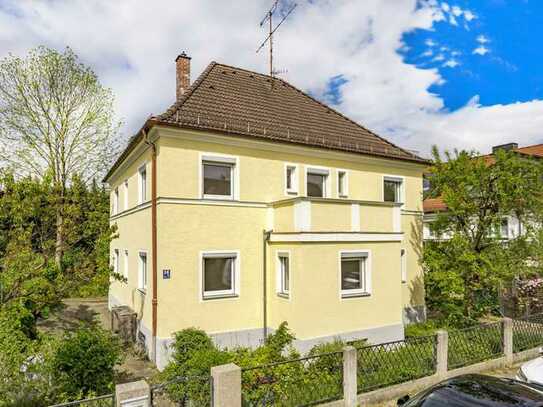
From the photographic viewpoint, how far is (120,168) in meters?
15.1

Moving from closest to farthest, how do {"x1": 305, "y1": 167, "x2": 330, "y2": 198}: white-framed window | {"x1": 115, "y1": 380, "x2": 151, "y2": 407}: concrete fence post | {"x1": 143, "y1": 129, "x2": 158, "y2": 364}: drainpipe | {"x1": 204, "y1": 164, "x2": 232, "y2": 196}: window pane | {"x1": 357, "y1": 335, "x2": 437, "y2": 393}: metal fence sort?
{"x1": 115, "y1": 380, "x2": 151, "y2": 407}: concrete fence post < {"x1": 357, "y1": 335, "x2": 437, "y2": 393}: metal fence < {"x1": 143, "y1": 129, "x2": 158, "y2": 364}: drainpipe < {"x1": 204, "y1": 164, "x2": 232, "y2": 196}: window pane < {"x1": 305, "y1": 167, "x2": 330, "y2": 198}: white-framed window

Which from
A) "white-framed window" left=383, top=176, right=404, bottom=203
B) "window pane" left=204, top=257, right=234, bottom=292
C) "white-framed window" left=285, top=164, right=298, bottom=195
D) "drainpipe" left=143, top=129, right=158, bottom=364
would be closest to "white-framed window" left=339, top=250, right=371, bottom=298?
"white-framed window" left=285, top=164, right=298, bottom=195

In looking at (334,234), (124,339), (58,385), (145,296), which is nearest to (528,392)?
(334,234)

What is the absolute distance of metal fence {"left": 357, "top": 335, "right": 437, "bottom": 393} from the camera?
7.09 meters

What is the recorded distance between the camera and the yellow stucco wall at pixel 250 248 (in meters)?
9.52

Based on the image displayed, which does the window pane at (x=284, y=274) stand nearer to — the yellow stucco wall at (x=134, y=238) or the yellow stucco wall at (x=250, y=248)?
the yellow stucco wall at (x=250, y=248)

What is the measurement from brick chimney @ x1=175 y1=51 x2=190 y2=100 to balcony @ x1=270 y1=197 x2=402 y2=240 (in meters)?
5.94

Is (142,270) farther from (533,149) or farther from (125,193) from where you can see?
(533,149)

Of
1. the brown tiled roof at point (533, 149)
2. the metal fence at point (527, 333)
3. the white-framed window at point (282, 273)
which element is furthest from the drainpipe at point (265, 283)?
the brown tiled roof at point (533, 149)

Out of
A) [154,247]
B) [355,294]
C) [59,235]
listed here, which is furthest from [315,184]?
[59,235]

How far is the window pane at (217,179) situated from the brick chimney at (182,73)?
4163mm

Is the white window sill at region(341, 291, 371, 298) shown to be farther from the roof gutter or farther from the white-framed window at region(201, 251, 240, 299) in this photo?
the roof gutter

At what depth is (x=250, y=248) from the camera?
35.2ft

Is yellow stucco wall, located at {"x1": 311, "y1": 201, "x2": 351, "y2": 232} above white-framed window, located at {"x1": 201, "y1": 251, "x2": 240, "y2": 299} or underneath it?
above
